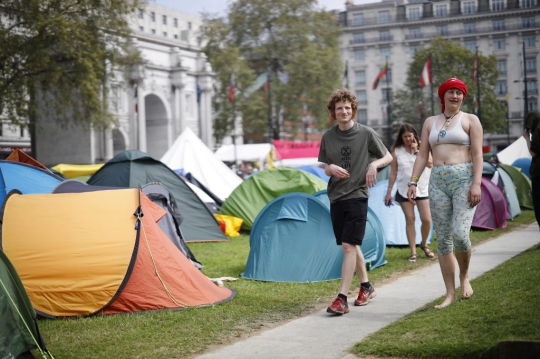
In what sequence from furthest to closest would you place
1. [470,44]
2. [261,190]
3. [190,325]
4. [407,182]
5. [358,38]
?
[358,38] < [470,44] < [261,190] < [407,182] < [190,325]

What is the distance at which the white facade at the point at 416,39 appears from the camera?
8150 centimetres

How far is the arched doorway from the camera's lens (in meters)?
58.8

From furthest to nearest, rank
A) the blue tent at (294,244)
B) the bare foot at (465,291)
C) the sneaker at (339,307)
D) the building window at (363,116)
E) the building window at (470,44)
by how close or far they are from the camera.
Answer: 1. the building window at (363,116)
2. the building window at (470,44)
3. the blue tent at (294,244)
4. the sneaker at (339,307)
5. the bare foot at (465,291)

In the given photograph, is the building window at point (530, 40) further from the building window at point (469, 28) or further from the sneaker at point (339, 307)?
the sneaker at point (339, 307)

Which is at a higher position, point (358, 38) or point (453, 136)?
point (358, 38)

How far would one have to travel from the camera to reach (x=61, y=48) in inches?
1166

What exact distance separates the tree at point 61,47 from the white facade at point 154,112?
18.4 metres

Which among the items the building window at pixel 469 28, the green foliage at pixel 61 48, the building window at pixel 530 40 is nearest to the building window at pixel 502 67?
the building window at pixel 469 28

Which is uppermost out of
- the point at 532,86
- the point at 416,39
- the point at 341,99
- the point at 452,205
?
the point at 416,39

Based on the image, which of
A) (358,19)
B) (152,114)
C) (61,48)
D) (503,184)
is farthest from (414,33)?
(503,184)

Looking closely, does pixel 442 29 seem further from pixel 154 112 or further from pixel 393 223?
pixel 393 223

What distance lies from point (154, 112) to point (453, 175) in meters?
54.5

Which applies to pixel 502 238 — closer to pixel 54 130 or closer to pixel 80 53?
Result: pixel 80 53

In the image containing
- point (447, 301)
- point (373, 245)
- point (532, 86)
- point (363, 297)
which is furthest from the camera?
point (532, 86)
